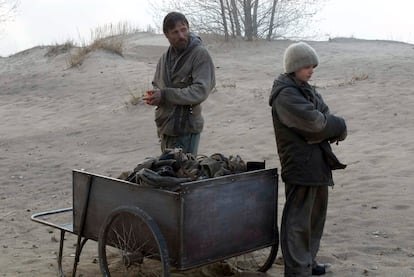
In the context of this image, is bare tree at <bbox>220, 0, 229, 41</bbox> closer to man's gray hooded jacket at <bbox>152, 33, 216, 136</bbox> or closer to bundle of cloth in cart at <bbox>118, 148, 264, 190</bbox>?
man's gray hooded jacket at <bbox>152, 33, 216, 136</bbox>

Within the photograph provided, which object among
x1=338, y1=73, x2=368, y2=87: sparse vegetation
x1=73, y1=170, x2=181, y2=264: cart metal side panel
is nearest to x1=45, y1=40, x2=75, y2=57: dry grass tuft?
x1=338, y1=73, x2=368, y2=87: sparse vegetation

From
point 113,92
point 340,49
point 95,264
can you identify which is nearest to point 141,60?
point 113,92

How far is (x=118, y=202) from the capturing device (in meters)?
4.14

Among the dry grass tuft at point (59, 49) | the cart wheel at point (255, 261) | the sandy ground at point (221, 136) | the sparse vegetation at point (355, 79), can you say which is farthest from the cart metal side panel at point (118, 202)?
the dry grass tuft at point (59, 49)

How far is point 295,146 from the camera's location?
13.6 ft

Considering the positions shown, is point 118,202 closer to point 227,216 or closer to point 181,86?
point 227,216

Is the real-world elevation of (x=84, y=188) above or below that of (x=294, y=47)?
below

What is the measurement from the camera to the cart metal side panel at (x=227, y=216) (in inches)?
150

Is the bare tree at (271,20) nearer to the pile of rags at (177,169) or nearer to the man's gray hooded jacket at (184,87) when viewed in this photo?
the man's gray hooded jacket at (184,87)

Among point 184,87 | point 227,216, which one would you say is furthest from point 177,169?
point 184,87

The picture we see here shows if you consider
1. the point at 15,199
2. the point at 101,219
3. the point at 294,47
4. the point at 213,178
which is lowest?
the point at 15,199

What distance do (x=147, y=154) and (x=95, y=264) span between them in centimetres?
453

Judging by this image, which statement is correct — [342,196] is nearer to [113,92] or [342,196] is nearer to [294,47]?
[294,47]

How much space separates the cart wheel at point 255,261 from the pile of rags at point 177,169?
68 centimetres
